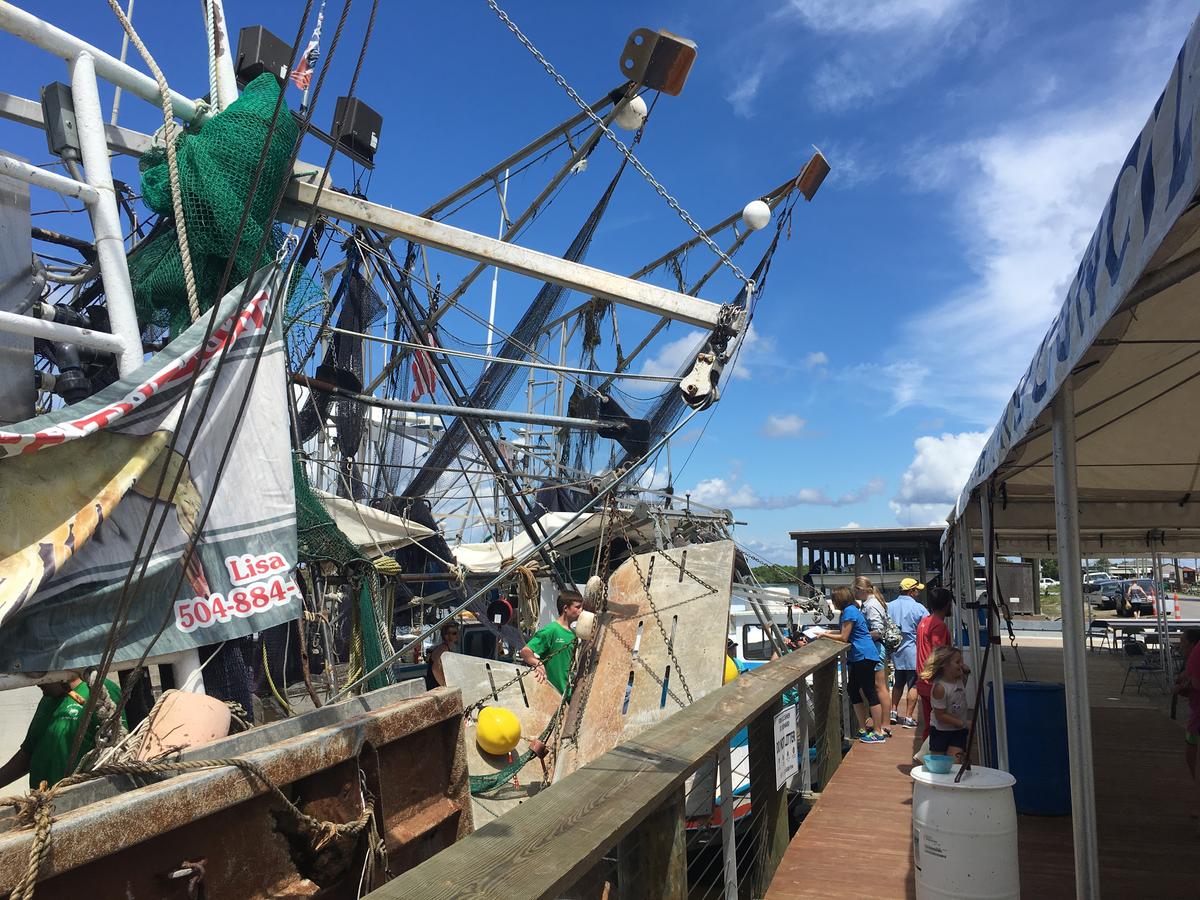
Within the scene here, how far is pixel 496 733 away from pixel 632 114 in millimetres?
6276

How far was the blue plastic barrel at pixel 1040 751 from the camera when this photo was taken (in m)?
5.72

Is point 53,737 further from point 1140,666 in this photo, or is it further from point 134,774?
point 1140,666

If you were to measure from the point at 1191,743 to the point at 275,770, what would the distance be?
19.6 ft

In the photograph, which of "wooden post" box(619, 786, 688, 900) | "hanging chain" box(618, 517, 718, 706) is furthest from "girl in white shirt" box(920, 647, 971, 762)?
"wooden post" box(619, 786, 688, 900)

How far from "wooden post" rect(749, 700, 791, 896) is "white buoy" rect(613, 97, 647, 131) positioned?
21.4 ft

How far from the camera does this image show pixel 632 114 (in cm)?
907

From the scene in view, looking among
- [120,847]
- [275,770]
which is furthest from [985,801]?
[120,847]

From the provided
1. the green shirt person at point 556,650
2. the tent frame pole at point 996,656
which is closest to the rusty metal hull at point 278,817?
the tent frame pole at point 996,656

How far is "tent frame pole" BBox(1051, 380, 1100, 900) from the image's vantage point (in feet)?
11.1

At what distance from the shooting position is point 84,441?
4.73 meters

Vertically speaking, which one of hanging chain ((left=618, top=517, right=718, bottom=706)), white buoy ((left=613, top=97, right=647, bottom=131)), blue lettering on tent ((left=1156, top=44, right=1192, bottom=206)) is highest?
white buoy ((left=613, top=97, right=647, bottom=131))

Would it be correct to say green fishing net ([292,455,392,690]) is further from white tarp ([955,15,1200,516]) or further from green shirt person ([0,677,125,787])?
white tarp ([955,15,1200,516])

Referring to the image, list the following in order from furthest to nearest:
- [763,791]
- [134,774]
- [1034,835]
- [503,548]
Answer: [503,548]
[1034,835]
[763,791]
[134,774]

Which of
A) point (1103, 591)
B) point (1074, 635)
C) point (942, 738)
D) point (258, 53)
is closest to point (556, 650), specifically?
point (942, 738)
